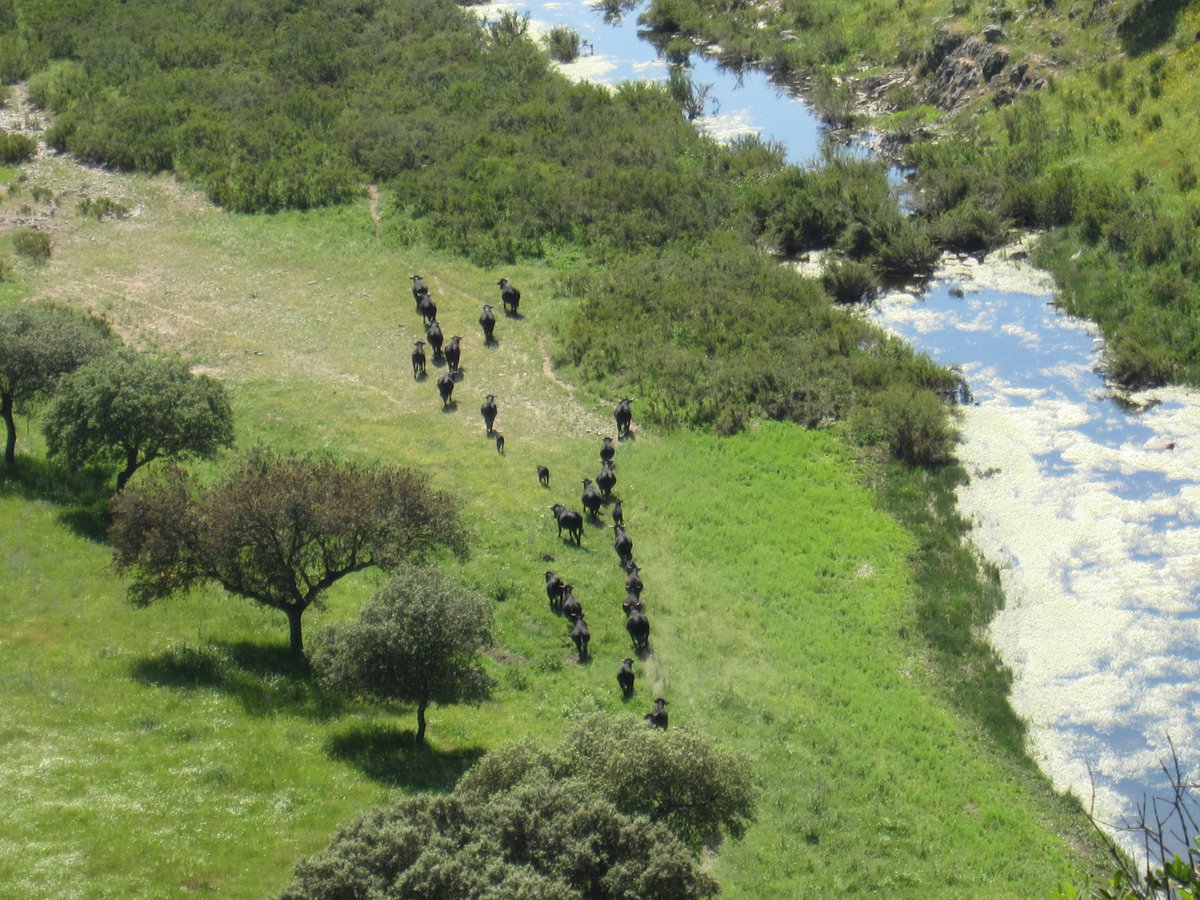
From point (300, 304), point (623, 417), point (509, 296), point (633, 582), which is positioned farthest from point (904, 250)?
point (633, 582)

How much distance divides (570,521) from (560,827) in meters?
16.3

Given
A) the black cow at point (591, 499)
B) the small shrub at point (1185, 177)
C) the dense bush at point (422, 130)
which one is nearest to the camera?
the black cow at point (591, 499)

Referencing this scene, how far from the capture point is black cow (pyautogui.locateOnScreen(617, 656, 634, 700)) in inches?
1284

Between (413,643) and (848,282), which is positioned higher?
(848,282)

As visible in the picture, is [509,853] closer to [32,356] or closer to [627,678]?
[627,678]

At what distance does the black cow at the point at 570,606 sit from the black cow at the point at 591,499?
4.44 meters

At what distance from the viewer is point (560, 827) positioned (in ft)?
76.0

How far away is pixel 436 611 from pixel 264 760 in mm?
4724

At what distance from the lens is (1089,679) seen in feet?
112

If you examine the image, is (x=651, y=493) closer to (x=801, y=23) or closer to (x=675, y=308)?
(x=675, y=308)

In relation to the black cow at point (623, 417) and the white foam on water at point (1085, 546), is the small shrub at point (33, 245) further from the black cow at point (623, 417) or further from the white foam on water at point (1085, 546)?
the white foam on water at point (1085, 546)

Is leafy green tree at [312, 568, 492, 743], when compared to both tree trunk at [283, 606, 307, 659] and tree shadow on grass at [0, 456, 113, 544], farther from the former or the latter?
tree shadow on grass at [0, 456, 113, 544]

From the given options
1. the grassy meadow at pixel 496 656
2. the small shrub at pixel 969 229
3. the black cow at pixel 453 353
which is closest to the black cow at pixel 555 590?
the grassy meadow at pixel 496 656

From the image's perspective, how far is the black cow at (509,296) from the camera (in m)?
51.2
